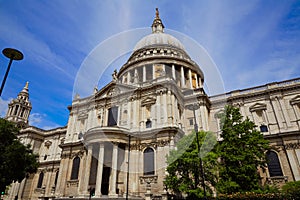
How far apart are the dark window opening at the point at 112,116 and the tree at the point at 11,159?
437 inches

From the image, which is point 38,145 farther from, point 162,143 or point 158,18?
point 158,18

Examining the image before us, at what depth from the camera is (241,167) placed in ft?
62.5

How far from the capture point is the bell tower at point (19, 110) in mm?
52216

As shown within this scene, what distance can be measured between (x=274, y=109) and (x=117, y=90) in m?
23.5

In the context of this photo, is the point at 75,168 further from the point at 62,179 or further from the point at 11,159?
the point at 11,159

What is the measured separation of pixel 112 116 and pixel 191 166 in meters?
16.9

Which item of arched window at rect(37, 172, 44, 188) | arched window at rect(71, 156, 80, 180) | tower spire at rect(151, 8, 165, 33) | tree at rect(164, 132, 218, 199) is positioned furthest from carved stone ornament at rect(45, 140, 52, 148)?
tower spire at rect(151, 8, 165, 33)

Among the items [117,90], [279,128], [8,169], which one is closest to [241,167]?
[279,128]

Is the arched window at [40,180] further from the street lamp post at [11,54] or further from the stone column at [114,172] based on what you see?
the street lamp post at [11,54]

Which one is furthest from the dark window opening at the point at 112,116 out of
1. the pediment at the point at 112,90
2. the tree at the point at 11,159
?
the tree at the point at 11,159

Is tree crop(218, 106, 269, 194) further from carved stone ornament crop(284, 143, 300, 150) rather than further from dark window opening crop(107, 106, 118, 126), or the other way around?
dark window opening crop(107, 106, 118, 126)

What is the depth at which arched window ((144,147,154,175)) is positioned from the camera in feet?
78.9

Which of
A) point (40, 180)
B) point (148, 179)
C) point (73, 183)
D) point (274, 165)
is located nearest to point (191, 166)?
point (148, 179)

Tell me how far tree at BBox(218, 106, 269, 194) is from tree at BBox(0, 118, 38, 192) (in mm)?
22074
